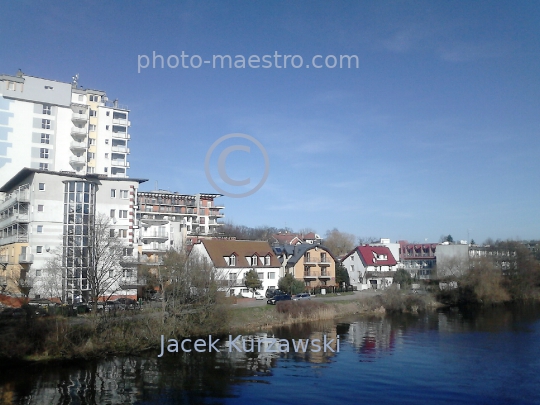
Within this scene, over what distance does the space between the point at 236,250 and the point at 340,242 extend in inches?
2432

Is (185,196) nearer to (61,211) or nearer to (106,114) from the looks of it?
(106,114)

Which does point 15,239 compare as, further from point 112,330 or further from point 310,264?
point 310,264

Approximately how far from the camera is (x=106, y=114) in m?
68.3

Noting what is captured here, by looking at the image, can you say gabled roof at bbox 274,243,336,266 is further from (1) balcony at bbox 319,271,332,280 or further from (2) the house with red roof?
(2) the house with red roof

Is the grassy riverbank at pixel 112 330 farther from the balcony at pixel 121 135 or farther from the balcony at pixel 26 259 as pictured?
the balcony at pixel 121 135

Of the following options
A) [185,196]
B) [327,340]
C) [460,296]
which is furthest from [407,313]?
[185,196]

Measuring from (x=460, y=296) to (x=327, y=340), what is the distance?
96.2ft

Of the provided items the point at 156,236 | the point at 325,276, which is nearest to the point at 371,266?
the point at 325,276

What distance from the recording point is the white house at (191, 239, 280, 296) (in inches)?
1983

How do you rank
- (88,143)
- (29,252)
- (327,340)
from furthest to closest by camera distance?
(88,143)
(29,252)
(327,340)

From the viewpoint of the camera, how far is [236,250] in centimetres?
5331

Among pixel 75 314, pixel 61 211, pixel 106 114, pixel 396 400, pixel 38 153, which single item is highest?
pixel 106 114

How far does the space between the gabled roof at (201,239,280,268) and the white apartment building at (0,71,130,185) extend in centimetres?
2110

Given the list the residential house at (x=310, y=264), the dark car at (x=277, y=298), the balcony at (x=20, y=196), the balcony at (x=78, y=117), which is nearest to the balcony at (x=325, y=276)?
the residential house at (x=310, y=264)
